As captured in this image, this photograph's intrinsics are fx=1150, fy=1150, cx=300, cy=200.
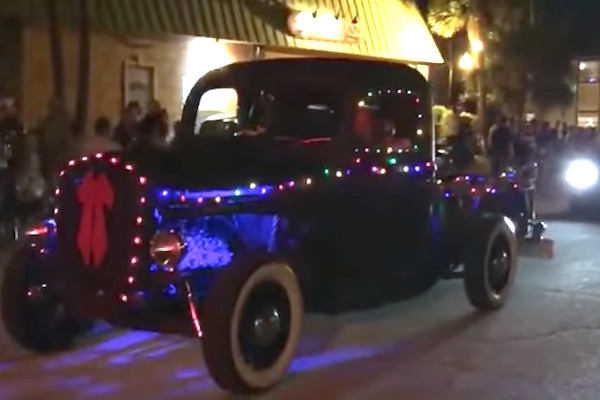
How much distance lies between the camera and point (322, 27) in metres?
20.8

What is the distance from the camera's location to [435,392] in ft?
23.5

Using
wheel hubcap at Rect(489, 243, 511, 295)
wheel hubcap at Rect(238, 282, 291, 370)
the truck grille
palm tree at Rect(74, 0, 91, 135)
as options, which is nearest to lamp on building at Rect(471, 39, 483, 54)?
palm tree at Rect(74, 0, 91, 135)

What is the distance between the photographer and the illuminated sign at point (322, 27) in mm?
20047

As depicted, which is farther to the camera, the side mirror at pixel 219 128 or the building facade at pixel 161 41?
the building facade at pixel 161 41

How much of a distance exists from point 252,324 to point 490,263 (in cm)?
328

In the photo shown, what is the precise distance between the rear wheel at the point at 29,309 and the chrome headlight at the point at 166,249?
3.49ft

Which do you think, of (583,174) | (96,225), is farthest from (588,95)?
(96,225)

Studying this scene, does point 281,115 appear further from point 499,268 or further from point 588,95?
point 588,95

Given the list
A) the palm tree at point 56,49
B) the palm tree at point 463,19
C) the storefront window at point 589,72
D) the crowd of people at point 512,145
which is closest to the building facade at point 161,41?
the palm tree at point 56,49

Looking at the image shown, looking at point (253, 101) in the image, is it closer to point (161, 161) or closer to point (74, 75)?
point (161, 161)

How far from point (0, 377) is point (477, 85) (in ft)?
77.3

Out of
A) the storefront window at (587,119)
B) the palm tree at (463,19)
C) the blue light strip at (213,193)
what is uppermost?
the palm tree at (463,19)

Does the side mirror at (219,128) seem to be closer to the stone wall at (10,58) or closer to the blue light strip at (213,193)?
the blue light strip at (213,193)

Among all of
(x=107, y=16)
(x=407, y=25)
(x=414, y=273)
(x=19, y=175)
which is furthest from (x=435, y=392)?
(x=407, y=25)
